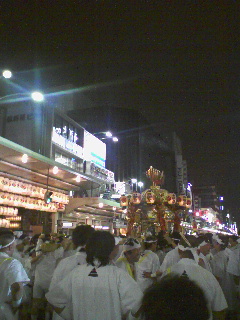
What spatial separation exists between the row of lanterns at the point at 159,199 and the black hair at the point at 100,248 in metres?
19.1

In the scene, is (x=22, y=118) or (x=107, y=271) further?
(x=22, y=118)

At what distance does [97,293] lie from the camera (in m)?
3.17

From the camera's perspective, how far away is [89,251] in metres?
3.47

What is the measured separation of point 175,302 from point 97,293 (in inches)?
63.8

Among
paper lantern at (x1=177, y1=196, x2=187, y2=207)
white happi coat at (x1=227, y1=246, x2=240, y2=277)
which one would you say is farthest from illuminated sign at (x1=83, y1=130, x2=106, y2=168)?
white happi coat at (x1=227, y1=246, x2=240, y2=277)

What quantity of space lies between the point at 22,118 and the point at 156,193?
14.0 meters

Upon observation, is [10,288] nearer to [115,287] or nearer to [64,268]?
[64,268]

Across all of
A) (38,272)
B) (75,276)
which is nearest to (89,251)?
(75,276)

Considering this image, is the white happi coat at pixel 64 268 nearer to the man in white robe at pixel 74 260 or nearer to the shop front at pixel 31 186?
the man in white robe at pixel 74 260

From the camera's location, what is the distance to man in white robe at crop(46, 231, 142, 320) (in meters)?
3.14

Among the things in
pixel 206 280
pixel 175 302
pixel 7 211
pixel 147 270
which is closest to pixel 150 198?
pixel 7 211

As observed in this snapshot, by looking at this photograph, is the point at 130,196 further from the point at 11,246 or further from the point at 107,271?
the point at 107,271

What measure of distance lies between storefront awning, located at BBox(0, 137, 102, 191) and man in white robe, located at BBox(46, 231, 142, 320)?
9588 millimetres

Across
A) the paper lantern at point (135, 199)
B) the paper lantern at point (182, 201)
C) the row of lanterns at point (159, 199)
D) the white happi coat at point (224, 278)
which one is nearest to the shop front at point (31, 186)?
the row of lanterns at point (159, 199)
